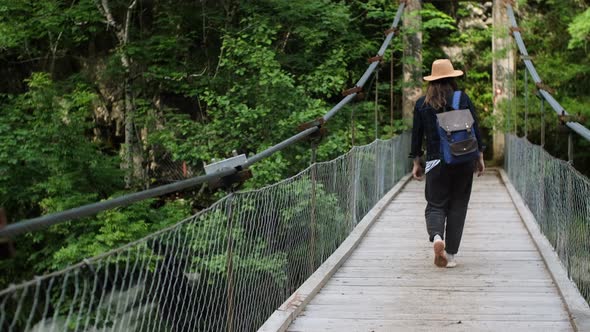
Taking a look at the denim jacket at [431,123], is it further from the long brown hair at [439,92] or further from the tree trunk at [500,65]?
the tree trunk at [500,65]

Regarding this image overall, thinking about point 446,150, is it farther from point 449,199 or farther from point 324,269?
point 324,269

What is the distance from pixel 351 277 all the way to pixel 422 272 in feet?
1.40

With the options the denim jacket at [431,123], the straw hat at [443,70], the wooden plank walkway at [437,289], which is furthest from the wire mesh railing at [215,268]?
the straw hat at [443,70]

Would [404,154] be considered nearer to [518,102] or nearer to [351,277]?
[518,102]

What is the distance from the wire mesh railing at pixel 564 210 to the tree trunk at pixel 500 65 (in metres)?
7.22

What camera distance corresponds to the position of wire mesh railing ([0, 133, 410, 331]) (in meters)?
1.94

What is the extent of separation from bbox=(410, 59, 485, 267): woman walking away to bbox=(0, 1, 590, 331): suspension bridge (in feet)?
0.79

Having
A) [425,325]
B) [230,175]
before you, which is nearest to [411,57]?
[425,325]

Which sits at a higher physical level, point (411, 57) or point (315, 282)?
point (411, 57)

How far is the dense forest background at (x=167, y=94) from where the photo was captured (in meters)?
9.37

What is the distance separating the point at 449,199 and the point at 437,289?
72cm

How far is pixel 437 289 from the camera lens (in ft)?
13.3

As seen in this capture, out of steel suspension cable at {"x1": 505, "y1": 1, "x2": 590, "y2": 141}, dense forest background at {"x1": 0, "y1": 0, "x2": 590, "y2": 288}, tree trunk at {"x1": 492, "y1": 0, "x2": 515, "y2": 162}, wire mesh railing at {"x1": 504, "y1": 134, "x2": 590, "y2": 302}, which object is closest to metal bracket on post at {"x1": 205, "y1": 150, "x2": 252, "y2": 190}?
steel suspension cable at {"x1": 505, "y1": 1, "x2": 590, "y2": 141}

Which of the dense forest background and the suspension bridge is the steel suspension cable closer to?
the suspension bridge
